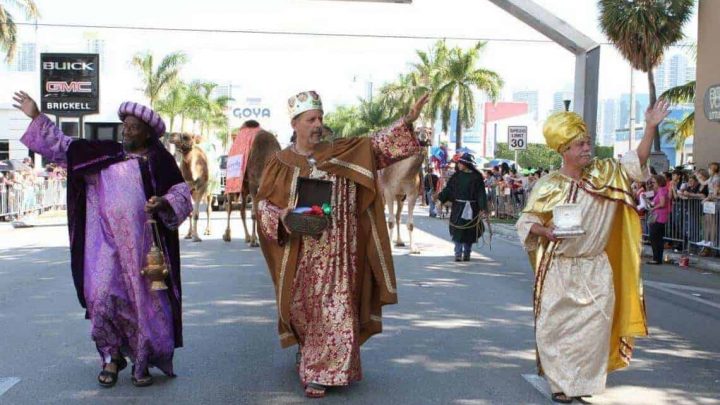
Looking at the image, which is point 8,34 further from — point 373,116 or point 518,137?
point 373,116

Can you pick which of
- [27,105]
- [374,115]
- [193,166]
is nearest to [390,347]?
[27,105]

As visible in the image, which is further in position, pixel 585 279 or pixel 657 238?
pixel 657 238

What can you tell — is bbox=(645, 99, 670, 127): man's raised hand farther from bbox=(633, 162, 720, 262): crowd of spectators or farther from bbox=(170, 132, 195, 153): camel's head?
bbox=(170, 132, 195, 153): camel's head

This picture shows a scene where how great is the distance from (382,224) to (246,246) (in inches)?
434

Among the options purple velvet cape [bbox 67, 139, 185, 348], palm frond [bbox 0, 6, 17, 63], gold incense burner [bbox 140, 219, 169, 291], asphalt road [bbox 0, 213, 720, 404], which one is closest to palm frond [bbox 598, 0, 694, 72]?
asphalt road [bbox 0, 213, 720, 404]

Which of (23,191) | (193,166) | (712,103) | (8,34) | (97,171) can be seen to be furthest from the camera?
(8,34)

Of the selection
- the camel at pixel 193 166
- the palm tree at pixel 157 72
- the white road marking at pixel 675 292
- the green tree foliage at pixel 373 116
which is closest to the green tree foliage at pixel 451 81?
the green tree foliage at pixel 373 116

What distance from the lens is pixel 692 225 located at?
1666 centimetres

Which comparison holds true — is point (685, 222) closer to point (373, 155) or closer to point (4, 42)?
point (373, 155)

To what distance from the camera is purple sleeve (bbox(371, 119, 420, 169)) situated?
19.1 ft

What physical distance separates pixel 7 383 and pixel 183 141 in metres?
11.6

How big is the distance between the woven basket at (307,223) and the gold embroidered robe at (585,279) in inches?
52.7

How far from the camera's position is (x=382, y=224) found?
5.99 metres

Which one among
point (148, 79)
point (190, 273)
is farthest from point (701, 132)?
point (148, 79)
